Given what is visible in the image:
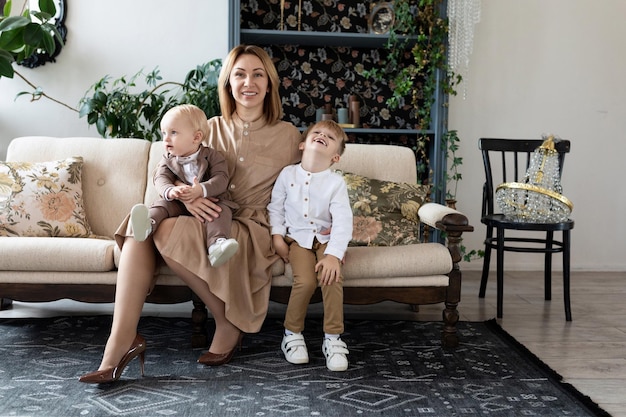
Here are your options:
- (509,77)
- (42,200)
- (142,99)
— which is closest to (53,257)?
(42,200)

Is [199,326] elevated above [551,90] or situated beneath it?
situated beneath

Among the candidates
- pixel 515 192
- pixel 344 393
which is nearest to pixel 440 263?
pixel 344 393

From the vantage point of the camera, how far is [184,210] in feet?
Answer: 7.96

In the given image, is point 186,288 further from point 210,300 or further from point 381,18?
point 381,18

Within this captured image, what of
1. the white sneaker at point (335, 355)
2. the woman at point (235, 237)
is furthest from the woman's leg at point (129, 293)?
the white sneaker at point (335, 355)

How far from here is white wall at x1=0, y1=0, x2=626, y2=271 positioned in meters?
3.97

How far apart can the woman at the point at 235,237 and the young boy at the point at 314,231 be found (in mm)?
90

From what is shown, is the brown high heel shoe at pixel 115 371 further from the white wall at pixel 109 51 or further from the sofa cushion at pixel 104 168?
the white wall at pixel 109 51

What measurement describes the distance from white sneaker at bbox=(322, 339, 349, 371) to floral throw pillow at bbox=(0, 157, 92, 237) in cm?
121

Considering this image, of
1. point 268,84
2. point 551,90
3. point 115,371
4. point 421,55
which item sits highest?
point 421,55

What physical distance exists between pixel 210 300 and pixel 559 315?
72.2 inches

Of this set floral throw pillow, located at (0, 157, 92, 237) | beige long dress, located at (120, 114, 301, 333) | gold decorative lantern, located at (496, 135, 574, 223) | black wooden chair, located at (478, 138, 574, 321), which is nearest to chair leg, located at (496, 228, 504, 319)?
black wooden chair, located at (478, 138, 574, 321)

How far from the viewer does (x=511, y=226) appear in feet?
10.3

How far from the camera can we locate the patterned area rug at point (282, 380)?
1.94m
